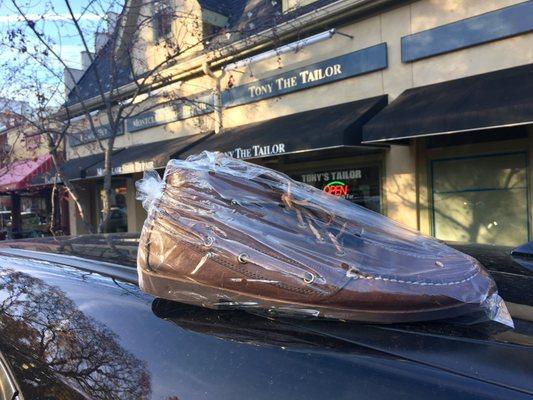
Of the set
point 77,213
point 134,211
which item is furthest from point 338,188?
point 77,213

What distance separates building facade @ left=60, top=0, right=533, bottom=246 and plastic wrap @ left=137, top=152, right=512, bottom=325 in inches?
194

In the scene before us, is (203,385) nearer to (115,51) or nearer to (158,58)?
(115,51)

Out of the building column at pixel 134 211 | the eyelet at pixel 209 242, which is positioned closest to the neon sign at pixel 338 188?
the building column at pixel 134 211

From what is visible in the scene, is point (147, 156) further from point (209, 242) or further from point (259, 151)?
point (209, 242)

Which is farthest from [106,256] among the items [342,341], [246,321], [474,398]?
[474,398]

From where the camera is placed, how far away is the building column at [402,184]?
8250 mm

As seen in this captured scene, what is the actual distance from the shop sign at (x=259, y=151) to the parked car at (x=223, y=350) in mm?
6492

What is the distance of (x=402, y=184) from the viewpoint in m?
8.39

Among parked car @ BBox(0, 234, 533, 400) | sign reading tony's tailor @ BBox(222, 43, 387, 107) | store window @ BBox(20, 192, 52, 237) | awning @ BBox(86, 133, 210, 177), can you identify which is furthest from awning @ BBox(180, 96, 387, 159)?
store window @ BBox(20, 192, 52, 237)

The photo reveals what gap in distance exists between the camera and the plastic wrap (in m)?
1.27

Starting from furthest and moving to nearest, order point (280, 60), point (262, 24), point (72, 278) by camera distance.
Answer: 1. point (280, 60)
2. point (262, 24)
3. point (72, 278)

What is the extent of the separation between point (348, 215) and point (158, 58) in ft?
35.1

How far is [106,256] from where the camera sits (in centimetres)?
208

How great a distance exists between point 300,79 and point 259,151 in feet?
5.90
